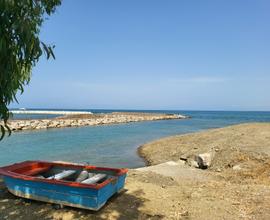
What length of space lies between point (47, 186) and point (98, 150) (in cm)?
1327

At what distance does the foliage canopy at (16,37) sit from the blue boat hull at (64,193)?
326 cm

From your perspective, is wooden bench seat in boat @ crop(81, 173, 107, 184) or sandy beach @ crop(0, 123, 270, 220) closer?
sandy beach @ crop(0, 123, 270, 220)

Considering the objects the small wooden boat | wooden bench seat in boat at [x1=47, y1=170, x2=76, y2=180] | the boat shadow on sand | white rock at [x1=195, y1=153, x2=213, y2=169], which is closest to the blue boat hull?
the small wooden boat

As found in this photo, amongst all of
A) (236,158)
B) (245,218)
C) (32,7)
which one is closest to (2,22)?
(32,7)

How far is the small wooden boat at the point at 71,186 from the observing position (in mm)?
6117

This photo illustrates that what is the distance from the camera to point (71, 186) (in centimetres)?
619

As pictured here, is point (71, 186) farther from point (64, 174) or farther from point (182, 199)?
point (182, 199)

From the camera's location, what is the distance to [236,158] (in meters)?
12.2

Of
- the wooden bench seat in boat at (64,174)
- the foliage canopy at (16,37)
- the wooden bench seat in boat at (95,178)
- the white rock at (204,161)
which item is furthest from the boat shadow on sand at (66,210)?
the white rock at (204,161)

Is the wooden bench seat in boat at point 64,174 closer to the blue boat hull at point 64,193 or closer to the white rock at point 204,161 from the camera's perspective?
the blue boat hull at point 64,193

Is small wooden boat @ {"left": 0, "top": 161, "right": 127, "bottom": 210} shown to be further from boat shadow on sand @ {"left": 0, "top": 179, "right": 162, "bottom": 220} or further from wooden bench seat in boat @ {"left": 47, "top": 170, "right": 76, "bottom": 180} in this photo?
boat shadow on sand @ {"left": 0, "top": 179, "right": 162, "bottom": 220}

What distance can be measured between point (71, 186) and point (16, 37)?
12.7ft

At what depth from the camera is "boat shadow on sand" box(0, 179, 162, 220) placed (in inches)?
242

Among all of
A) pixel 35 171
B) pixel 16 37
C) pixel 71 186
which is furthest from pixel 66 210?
pixel 16 37
